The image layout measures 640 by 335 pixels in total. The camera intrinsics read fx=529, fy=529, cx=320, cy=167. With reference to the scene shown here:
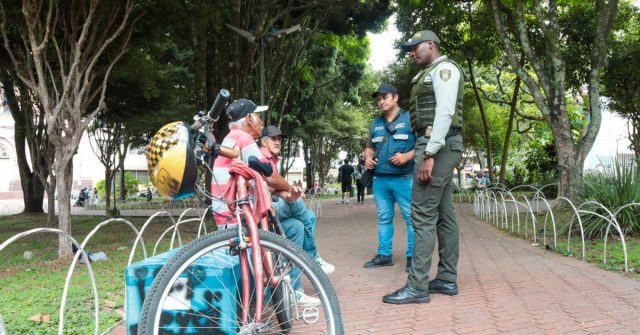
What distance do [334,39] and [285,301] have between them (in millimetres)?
16754

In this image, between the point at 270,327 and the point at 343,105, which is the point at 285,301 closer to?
the point at 270,327

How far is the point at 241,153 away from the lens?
3.79 meters

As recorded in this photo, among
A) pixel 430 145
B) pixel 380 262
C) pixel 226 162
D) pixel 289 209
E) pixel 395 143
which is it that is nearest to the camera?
pixel 226 162

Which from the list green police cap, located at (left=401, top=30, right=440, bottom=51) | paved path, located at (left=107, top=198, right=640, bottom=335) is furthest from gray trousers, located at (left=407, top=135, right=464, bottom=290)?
green police cap, located at (left=401, top=30, right=440, bottom=51)

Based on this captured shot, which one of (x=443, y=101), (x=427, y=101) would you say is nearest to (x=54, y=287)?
(x=427, y=101)

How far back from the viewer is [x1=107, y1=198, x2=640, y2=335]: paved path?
377 centimetres

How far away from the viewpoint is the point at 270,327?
2.80 m

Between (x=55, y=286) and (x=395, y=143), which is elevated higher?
(x=395, y=143)

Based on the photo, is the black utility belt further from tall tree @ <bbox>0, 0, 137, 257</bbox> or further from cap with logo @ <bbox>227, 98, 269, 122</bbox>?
tall tree @ <bbox>0, 0, 137, 257</bbox>

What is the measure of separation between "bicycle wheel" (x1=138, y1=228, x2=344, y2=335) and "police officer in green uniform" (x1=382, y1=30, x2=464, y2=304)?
1.48 m

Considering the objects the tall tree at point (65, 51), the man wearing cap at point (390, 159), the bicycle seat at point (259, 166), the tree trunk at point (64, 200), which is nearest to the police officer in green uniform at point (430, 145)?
the man wearing cap at point (390, 159)

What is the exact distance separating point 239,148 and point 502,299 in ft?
8.47

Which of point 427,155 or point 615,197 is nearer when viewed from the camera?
point 427,155

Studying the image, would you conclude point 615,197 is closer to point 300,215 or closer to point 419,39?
point 419,39
